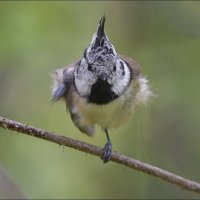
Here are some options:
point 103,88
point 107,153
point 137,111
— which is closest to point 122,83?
point 103,88

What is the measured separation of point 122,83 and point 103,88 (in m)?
0.20

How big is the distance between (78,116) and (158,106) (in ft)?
3.23

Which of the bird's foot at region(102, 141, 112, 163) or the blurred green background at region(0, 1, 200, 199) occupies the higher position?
the blurred green background at region(0, 1, 200, 199)

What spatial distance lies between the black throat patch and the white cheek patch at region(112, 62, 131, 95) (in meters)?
0.03

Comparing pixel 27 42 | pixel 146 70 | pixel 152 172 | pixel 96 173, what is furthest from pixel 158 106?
pixel 152 172

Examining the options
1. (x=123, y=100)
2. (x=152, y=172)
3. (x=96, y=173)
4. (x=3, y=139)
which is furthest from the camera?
(x=96, y=173)

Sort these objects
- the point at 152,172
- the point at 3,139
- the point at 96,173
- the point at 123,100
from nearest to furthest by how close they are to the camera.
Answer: the point at 152,172 < the point at 123,100 < the point at 3,139 < the point at 96,173

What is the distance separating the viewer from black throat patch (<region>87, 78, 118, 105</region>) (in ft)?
10.3

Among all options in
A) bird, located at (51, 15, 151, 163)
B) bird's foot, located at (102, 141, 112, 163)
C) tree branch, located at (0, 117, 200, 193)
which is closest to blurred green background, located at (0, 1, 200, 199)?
bird, located at (51, 15, 151, 163)

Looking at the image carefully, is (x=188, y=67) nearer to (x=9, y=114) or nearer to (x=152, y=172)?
(x=9, y=114)

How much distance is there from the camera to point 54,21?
4539 mm

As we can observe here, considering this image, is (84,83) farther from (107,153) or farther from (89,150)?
(89,150)

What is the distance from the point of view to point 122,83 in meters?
3.29

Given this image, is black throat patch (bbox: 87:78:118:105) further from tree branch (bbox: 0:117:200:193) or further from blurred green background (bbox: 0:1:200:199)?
blurred green background (bbox: 0:1:200:199)
